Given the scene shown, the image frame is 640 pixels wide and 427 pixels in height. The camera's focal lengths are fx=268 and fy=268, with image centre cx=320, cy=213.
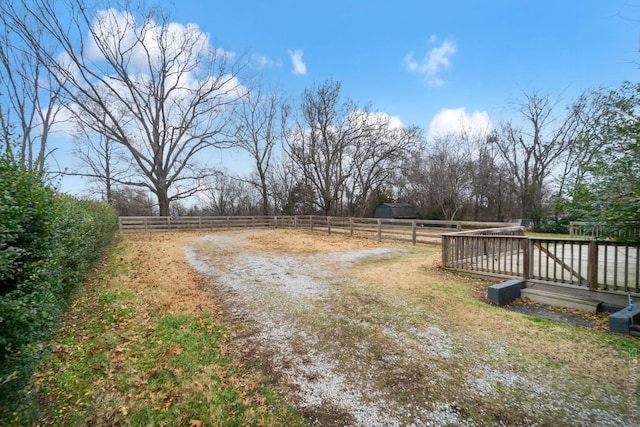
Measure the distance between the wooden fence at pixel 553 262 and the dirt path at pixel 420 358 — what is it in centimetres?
108

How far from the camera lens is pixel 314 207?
86.4ft

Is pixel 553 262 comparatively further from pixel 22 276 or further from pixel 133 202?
pixel 133 202

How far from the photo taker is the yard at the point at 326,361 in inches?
85.0

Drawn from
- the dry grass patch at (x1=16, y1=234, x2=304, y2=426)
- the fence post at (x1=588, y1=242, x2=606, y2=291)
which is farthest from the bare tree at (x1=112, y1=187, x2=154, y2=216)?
the fence post at (x1=588, y1=242, x2=606, y2=291)

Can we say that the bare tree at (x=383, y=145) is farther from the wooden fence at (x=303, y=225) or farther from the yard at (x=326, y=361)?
the yard at (x=326, y=361)

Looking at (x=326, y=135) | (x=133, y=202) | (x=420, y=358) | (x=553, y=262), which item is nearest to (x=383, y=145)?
(x=326, y=135)

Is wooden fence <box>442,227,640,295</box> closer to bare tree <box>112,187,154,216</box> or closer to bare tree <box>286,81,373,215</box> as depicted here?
bare tree <box>286,81,373,215</box>

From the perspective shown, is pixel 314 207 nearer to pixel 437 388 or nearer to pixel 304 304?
pixel 304 304

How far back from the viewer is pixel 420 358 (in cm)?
290

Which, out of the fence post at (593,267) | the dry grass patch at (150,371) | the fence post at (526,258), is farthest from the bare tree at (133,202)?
the fence post at (593,267)

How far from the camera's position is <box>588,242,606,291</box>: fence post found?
13.9 feet

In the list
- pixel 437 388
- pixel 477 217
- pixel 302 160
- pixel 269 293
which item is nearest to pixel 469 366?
pixel 437 388

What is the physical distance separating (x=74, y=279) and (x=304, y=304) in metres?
3.78

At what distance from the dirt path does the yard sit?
1 centimetres
